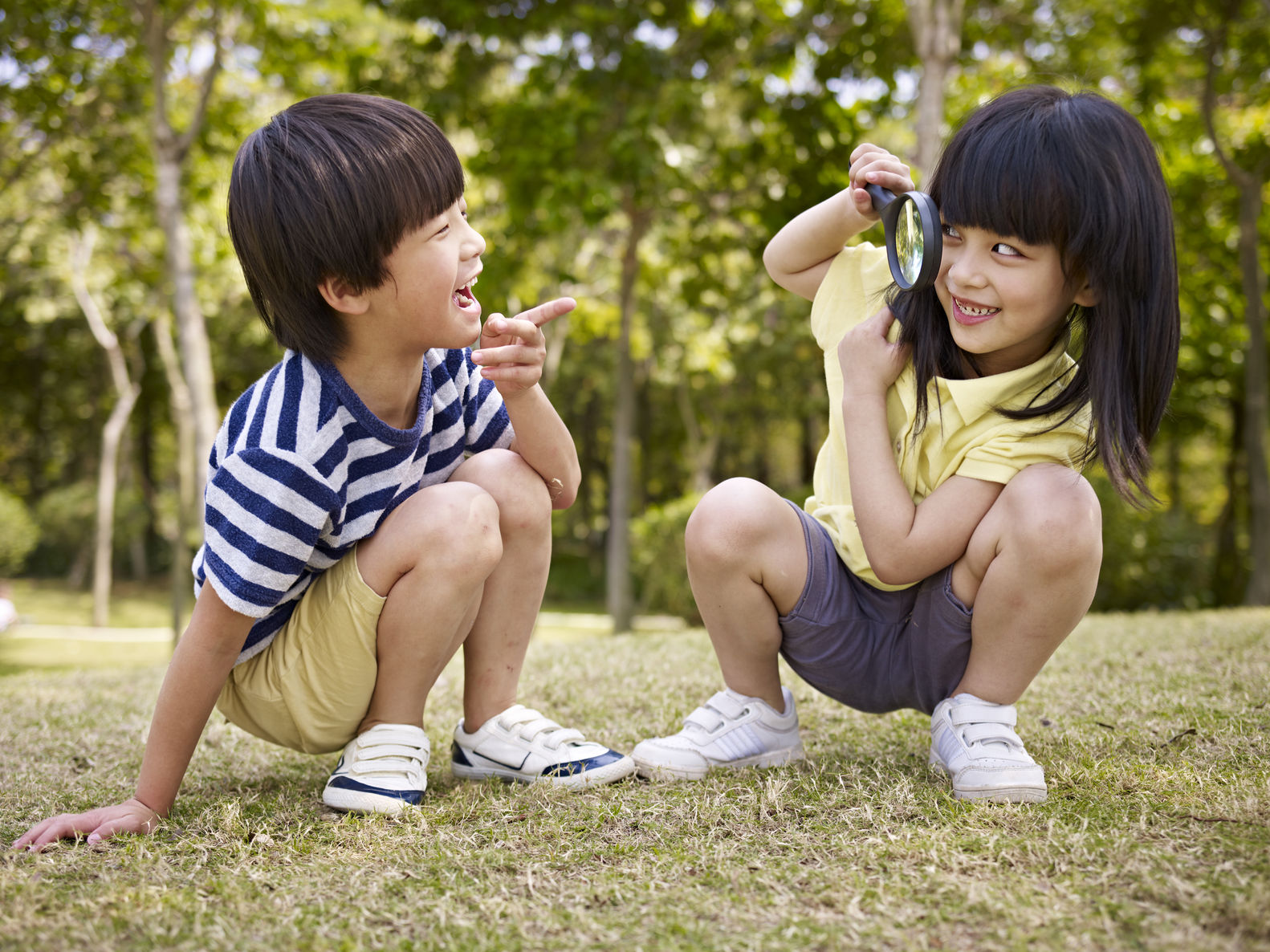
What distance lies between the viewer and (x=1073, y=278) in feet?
5.97

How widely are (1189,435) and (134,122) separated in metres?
12.5

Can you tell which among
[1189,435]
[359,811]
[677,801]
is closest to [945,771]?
[677,801]

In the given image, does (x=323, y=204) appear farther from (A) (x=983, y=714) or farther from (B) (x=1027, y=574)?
(A) (x=983, y=714)

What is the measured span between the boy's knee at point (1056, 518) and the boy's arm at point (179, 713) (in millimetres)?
1358

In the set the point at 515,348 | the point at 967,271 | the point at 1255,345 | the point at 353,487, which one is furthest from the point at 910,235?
the point at 1255,345

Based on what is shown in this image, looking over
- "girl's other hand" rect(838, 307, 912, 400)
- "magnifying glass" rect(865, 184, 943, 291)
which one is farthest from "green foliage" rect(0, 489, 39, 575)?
"magnifying glass" rect(865, 184, 943, 291)

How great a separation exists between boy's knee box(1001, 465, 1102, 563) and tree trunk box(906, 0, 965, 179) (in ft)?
13.6

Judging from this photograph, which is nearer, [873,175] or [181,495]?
[873,175]

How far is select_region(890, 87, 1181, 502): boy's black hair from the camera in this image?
5.76 ft

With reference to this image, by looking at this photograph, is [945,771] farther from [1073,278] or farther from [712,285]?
[712,285]

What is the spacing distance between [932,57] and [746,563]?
4.89 m

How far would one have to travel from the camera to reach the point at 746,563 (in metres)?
1.96

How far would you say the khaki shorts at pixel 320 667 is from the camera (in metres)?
1.92

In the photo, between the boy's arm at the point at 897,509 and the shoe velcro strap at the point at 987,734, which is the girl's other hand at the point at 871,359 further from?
the shoe velcro strap at the point at 987,734
